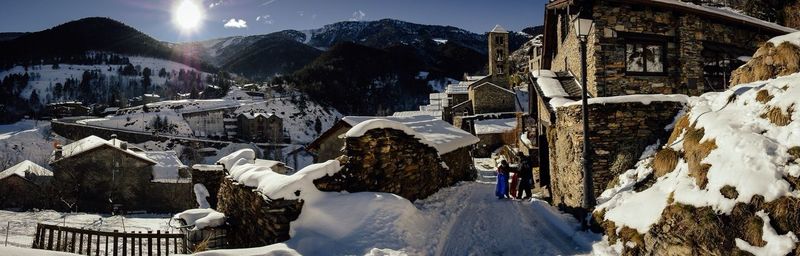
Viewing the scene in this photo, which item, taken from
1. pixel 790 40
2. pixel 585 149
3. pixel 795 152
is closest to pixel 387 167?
pixel 585 149

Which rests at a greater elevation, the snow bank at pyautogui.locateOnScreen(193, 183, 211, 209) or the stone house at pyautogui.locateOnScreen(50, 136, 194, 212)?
the snow bank at pyautogui.locateOnScreen(193, 183, 211, 209)

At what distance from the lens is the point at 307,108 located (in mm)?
104188

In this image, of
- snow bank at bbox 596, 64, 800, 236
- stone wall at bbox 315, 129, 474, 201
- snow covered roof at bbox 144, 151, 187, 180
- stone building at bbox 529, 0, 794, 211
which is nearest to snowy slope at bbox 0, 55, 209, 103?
snow covered roof at bbox 144, 151, 187, 180

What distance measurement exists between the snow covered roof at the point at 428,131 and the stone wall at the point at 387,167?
0.49 ft

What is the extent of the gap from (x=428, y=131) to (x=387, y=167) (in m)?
6.23

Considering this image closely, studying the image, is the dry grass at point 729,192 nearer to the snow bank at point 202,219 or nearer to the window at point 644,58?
the window at point 644,58

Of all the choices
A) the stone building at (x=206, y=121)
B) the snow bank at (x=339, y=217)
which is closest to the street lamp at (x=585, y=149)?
the snow bank at (x=339, y=217)

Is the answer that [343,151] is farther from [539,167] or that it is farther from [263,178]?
[539,167]

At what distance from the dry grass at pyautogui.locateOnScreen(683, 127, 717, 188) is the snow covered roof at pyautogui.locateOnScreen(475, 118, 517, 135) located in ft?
123

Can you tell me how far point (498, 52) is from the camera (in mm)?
69688

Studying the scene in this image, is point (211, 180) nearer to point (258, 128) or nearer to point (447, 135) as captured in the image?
point (447, 135)

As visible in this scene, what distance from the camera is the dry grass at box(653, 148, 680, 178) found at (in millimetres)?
6668

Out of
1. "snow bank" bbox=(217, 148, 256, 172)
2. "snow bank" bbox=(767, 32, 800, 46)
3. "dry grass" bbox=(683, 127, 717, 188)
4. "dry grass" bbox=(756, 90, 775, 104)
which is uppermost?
"snow bank" bbox=(767, 32, 800, 46)

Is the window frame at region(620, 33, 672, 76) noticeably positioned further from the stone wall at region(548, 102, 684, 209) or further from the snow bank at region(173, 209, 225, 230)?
the snow bank at region(173, 209, 225, 230)
